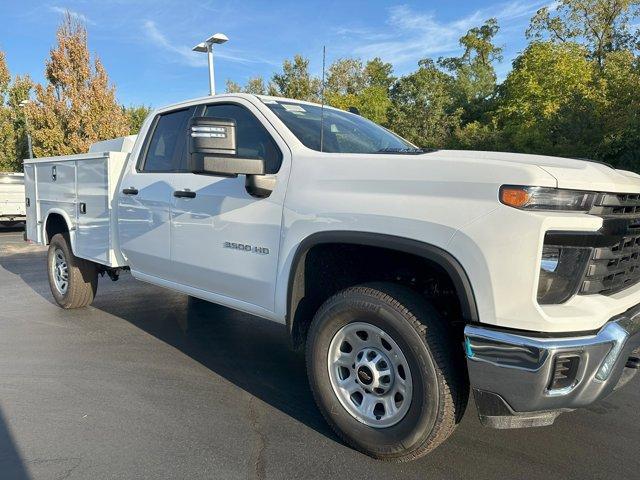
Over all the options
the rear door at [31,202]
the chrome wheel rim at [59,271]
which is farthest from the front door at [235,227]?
the rear door at [31,202]

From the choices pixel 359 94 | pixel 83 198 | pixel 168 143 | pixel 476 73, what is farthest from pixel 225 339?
pixel 476 73

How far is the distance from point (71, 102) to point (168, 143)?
66.4ft

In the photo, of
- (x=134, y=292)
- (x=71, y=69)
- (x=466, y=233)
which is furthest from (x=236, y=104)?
(x=71, y=69)

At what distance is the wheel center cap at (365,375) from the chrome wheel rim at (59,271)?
15.0 ft

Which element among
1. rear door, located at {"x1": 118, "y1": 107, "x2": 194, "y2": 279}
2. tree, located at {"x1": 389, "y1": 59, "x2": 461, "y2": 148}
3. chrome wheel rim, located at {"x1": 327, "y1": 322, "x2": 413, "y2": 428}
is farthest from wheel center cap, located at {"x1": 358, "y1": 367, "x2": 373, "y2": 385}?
tree, located at {"x1": 389, "y1": 59, "x2": 461, "y2": 148}

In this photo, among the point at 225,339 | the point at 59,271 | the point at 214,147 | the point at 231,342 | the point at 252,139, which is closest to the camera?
the point at 214,147

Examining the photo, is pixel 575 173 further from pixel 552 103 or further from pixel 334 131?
pixel 552 103

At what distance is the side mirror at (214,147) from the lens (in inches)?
119

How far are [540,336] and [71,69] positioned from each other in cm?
2362

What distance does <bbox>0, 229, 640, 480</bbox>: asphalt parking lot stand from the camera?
2838 millimetres

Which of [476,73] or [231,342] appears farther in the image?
[476,73]

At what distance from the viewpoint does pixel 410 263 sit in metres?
2.94

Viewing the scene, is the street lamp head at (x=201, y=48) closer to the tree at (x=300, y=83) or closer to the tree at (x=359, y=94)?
the tree at (x=300, y=83)

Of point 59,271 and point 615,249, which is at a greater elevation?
point 615,249
